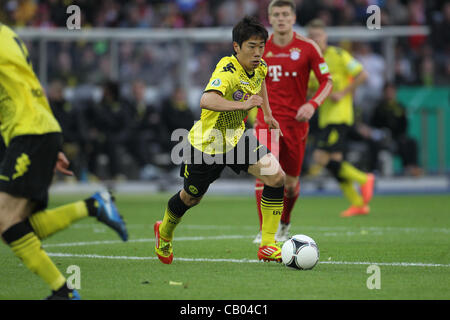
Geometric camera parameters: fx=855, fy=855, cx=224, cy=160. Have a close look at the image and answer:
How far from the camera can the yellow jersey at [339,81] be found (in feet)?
41.0

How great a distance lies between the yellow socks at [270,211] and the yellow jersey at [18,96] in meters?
2.58

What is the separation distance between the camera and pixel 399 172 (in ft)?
64.9

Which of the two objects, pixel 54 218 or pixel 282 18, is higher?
pixel 282 18

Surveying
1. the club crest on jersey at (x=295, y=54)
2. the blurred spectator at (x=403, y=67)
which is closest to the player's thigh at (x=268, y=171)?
the club crest on jersey at (x=295, y=54)

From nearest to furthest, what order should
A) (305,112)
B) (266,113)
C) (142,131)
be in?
(266,113) → (305,112) → (142,131)

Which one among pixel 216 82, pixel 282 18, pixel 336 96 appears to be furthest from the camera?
pixel 336 96

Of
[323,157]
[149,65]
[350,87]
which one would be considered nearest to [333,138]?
[323,157]

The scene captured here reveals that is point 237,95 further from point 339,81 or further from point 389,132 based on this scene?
point 389,132

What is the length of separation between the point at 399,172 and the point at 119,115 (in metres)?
6.60

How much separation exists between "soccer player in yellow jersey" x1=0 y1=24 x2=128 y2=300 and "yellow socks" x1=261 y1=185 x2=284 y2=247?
2.51 meters

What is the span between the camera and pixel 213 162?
718cm

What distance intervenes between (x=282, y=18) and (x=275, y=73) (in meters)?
0.57

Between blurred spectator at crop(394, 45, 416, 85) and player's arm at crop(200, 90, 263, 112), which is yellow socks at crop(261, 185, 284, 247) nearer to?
player's arm at crop(200, 90, 263, 112)
